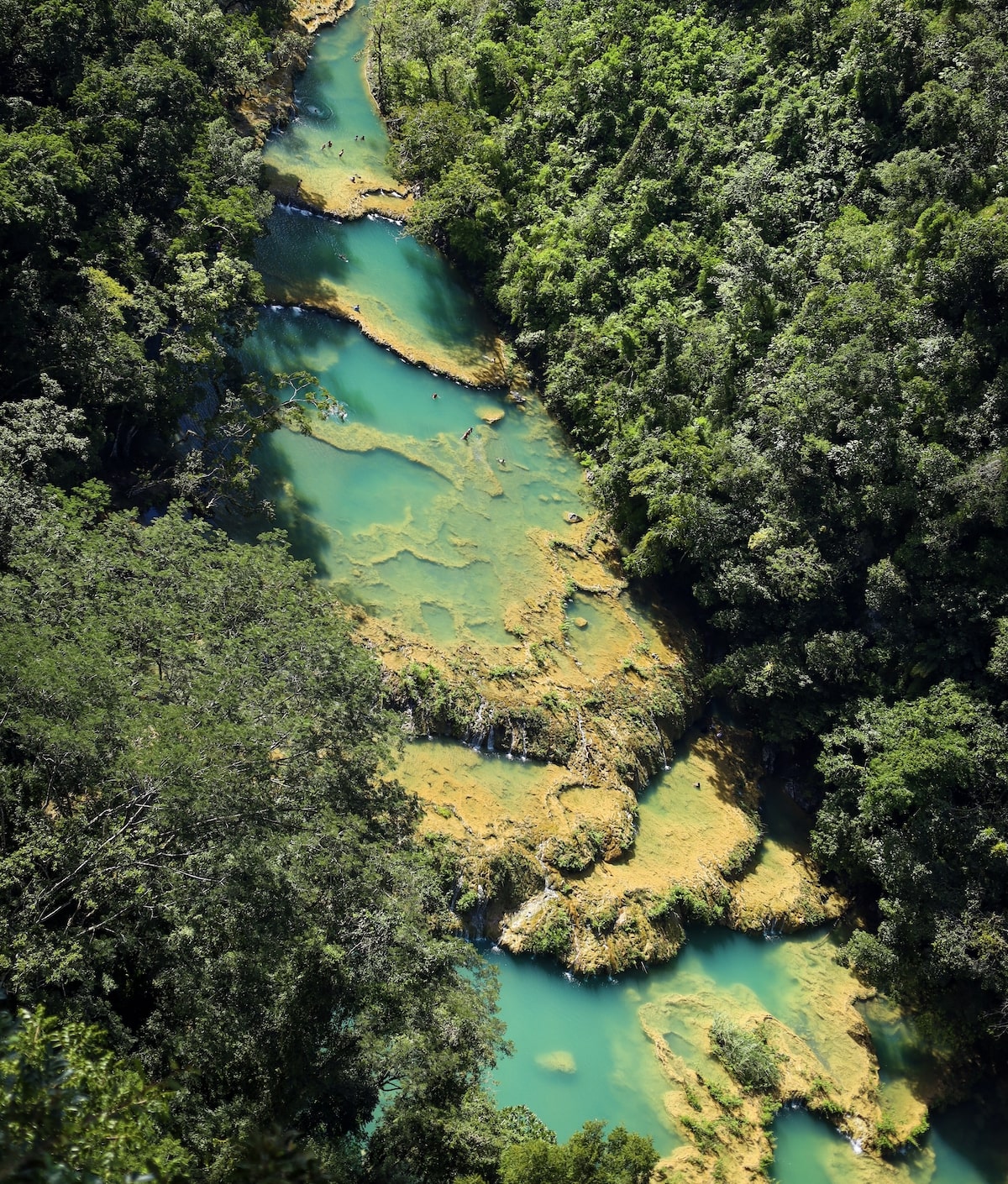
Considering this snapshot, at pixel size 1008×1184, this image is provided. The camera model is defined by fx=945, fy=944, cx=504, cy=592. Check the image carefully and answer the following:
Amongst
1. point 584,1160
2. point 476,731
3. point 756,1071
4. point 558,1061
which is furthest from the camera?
point 476,731

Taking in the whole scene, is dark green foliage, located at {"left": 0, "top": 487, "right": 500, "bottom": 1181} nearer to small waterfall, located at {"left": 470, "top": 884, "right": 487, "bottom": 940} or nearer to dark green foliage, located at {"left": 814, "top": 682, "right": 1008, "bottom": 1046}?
small waterfall, located at {"left": 470, "top": 884, "right": 487, "bottom": 940}

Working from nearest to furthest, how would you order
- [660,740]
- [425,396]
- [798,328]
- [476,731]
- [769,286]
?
[476,731]
[660,740]
[798,328]
[769,286]
[425,396]

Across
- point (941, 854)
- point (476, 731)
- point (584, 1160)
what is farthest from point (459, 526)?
point (584, 1160)

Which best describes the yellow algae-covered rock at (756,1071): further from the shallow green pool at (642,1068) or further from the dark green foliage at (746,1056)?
the shallow green pool at (642,1068)

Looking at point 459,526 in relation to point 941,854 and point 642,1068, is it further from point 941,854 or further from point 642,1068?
point 941,854

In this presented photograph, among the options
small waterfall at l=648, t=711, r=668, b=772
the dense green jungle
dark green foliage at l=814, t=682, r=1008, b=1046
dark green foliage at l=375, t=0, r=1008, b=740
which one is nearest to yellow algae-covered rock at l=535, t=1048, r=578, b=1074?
the dense green jungle

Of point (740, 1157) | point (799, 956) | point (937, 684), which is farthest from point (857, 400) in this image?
point (740, 1157)

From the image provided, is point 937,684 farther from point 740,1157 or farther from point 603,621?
point 740,1157
